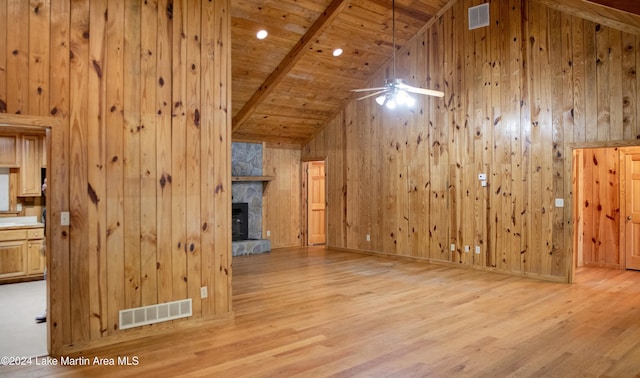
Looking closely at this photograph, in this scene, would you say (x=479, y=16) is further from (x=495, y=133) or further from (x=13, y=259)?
(x=13, y=259)

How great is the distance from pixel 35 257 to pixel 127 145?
3.86 m

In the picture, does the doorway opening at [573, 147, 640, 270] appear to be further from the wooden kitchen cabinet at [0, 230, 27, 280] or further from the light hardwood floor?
the wooden kitchen cabinet at [0, 230, 27, 280]

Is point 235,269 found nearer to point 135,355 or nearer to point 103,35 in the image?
point 135,355

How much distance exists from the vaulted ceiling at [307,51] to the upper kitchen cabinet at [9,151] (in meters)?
3.47

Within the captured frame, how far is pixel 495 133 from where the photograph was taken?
6.93m

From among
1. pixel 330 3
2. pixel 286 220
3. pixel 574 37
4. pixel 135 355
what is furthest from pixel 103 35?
pixel 286 220

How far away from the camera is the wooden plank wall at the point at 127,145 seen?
3.50 m

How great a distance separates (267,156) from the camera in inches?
384

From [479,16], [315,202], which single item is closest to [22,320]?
[315,202]

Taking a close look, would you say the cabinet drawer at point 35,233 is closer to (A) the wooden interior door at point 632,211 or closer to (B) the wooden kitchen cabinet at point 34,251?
(B) the wooden kitchen cabinet at point 34,251

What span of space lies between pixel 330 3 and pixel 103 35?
3.79 meters

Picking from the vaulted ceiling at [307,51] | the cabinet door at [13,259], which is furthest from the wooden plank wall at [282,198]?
the cabinet door at [13,259]

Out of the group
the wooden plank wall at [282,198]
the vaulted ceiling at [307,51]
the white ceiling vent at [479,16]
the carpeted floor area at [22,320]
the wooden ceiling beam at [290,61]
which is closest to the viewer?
the carpeted floor area at [22,320]

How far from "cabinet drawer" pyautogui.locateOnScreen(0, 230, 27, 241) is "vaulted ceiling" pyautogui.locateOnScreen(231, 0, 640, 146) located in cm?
399
